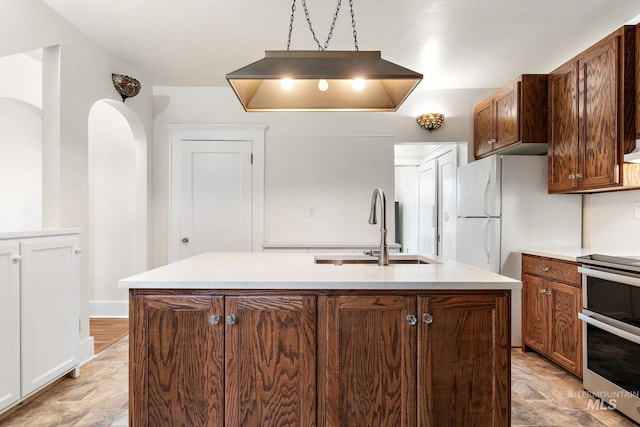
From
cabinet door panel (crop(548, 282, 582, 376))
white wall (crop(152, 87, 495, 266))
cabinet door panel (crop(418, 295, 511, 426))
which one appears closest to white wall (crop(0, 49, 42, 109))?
white wall (crop(152, 87, 495, 266))

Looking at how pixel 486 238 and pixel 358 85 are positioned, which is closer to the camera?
pixel 358 85

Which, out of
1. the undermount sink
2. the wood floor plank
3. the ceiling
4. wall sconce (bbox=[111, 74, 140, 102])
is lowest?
the wood floor plank

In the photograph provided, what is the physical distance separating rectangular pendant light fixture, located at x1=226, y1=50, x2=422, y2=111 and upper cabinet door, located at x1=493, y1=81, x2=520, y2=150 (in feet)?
5.20

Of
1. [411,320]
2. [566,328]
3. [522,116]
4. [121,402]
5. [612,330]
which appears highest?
[522,116]

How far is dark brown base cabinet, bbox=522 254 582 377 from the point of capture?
2637 millimetres

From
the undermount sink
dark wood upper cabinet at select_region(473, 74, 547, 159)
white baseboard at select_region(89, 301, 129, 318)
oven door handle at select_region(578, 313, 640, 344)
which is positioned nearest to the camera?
oven door handle at select_region(578, 313, 640, 344)

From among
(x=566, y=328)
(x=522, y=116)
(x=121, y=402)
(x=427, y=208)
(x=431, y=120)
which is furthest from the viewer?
(x=427, y=208)

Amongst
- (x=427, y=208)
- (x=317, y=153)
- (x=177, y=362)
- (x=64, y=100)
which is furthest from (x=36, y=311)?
(x=427, y=208)

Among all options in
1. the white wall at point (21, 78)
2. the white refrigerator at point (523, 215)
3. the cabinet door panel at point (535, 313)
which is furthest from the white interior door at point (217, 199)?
the cabinet door panel at point (535, 313)

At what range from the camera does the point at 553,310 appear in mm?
2871

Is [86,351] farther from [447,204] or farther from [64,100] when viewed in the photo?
[447,204]

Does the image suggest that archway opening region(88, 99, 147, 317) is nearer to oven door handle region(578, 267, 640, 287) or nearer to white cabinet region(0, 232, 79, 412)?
white cabinet region(0, 232, 79, 412)

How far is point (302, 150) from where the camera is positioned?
4.29 m

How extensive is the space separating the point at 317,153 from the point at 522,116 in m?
2.04
